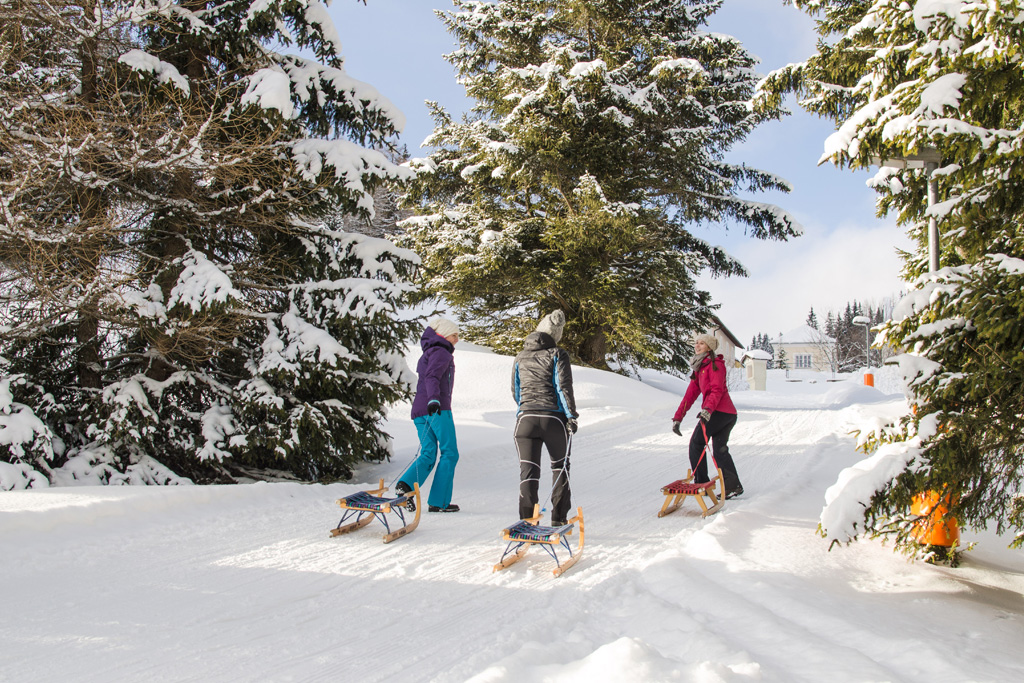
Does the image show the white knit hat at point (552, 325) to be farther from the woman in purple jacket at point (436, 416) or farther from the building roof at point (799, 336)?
the building roof at point (799, 336)

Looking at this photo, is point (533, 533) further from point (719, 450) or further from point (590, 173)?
point (590, 173)

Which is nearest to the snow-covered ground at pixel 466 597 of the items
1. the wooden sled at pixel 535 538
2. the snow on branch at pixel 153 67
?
the wooden sled at pixel 535 538

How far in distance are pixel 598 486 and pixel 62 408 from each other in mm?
6070

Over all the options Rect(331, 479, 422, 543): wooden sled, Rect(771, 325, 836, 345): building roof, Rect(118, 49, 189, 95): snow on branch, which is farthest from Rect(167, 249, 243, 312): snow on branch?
Rect(771, 325, 836, 345): building roof

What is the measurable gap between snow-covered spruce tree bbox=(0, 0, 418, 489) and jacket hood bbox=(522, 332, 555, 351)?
2.54 meters

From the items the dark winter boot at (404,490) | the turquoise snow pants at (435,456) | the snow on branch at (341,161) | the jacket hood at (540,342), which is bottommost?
the dark winter boot at (404,490)

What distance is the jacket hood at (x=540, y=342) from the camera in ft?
18.7

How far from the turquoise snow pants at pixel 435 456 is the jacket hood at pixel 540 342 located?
120 centimetres

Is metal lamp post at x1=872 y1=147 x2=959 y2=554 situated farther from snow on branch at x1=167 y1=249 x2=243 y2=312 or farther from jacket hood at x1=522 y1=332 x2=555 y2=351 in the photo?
snow on branch at x1=167 y1=249 x2=243 y2=312

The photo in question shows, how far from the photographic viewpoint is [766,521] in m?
5.84

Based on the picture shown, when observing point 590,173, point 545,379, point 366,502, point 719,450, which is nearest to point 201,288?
point 366,502

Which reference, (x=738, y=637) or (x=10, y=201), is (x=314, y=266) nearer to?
(x=10, y=201)

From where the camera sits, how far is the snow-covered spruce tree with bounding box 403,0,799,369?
59.2ft

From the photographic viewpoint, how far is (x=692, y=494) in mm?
6195
